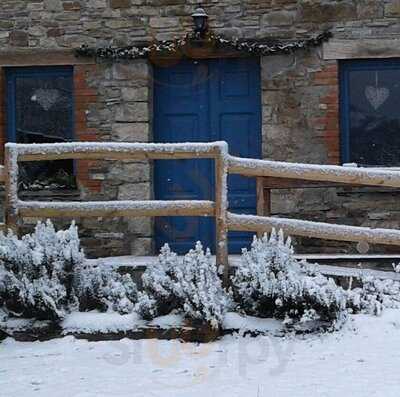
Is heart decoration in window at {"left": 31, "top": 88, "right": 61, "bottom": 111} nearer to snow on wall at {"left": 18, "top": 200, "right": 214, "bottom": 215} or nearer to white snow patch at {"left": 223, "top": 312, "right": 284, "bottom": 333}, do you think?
snow on wall at {"left": 18, "top": 200, "right": 214, "bottom": 215}

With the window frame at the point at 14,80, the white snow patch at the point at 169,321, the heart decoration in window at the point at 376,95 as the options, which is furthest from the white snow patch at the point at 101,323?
the heart decoration in window at the point at 376,95

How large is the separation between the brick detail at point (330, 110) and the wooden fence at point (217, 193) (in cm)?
219

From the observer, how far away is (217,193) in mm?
5309

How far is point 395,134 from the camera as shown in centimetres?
766

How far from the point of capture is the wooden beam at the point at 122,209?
17.5ft

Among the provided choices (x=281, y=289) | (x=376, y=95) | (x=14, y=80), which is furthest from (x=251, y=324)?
(x=14, y=80)

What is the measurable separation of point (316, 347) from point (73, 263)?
1.80 m

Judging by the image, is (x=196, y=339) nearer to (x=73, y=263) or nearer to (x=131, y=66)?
(x=73, y=263)

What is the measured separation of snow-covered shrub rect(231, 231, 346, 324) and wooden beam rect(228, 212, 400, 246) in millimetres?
178

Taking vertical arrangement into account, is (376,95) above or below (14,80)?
below

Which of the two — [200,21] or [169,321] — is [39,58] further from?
[169,321]

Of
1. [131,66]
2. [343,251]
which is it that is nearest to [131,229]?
[131,66]

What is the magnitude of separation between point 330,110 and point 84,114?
2.60 meters

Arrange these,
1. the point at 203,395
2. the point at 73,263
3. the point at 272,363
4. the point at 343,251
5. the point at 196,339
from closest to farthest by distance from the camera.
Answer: the point at 203,395 < the point at 272,363 < the point at 196,339 < the point at 73,263 < the point at 343,251
